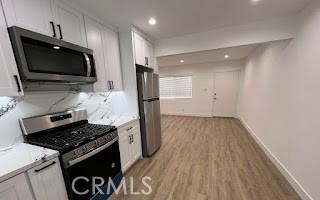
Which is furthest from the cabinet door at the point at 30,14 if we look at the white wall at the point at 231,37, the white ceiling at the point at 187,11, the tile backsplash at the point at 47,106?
the white wall at the point at 231,37

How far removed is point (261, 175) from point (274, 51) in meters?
2.41

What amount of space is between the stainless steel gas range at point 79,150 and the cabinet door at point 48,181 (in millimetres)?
47

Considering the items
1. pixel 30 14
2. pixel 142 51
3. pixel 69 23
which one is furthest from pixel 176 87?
pixel 30 14

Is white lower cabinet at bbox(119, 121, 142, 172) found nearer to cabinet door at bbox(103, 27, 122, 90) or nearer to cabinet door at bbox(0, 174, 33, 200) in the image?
cabinet door at bbox(103, 27, 122, 90)

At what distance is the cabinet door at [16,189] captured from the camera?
93cm

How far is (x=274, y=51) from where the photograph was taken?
2.66 meters

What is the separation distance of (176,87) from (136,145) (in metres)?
4.33

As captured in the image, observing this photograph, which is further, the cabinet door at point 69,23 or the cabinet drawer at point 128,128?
the cabinet drawer at point 128,128

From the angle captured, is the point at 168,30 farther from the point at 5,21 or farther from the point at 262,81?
the point at 262,81

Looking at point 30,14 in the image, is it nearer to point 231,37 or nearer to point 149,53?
point 149,53

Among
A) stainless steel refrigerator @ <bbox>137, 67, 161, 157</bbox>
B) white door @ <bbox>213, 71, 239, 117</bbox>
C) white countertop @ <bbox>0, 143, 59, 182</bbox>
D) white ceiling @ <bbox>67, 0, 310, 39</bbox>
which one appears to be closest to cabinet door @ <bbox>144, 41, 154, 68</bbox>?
stainless steel refrigerator @ <bbox>137, 67, 161, 157</bbox>

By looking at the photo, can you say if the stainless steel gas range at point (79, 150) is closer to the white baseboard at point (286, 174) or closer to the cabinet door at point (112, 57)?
the cabinet door at point (112, 57)

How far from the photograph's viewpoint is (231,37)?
254 centimetres

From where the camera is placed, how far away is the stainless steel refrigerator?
8.33ft
